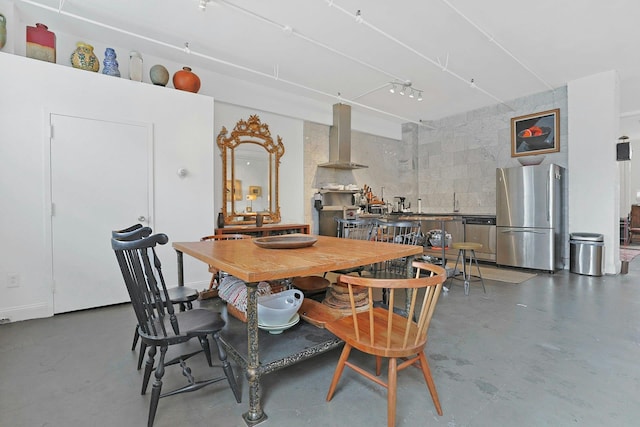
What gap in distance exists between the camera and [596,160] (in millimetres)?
4926

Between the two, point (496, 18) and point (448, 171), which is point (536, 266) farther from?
point (496, 18)

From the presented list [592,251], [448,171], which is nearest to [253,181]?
[448,171]

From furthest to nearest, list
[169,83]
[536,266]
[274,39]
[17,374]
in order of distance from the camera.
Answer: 1. [536,266]
2. [169,83]
3. [274,39]
4. [17,374]

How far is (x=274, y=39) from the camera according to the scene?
384 centimetres

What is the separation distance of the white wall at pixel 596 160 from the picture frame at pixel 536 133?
36cm

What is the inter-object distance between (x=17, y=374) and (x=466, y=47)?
550 cm

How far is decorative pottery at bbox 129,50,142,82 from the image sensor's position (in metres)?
3.77

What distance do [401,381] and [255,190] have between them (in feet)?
13.0

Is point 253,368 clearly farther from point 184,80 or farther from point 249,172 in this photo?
point 249,172

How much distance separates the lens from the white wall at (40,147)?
2.99 meters

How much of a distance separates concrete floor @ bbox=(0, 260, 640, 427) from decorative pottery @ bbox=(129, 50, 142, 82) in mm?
2835

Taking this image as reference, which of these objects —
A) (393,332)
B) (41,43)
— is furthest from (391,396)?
(41,43)

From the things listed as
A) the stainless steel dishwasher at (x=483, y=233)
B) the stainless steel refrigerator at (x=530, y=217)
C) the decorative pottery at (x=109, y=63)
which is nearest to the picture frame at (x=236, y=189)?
the decorative pottery at (x=109, y=63)

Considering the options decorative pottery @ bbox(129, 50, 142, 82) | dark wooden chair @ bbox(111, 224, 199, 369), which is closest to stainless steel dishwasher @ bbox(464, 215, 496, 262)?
dark wooden chair @ bbox(111, 224, 199, 369)
